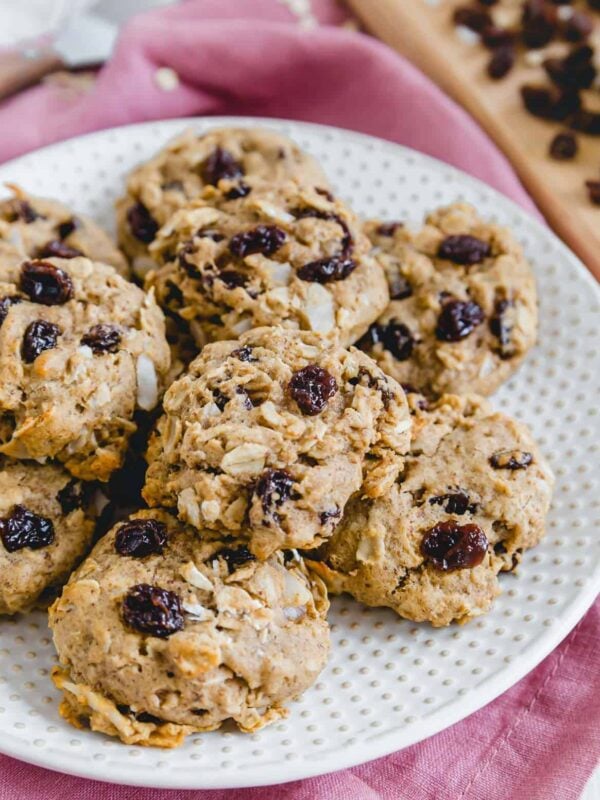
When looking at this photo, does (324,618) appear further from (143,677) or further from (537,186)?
(537,186)

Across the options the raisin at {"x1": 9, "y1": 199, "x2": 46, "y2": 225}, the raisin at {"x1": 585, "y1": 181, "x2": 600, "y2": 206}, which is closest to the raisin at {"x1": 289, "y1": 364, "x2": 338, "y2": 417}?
the raisin at {"x1": 9, "y1": 199, "x2": 46, "y2": 225}

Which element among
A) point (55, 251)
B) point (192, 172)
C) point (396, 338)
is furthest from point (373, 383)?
point (192, 172)

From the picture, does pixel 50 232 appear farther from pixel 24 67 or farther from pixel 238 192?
pixel 24 67

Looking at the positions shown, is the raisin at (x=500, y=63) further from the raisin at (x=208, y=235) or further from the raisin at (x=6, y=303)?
the raisin at (x=6, y=303)

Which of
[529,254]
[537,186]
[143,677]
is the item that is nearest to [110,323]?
[143,677]

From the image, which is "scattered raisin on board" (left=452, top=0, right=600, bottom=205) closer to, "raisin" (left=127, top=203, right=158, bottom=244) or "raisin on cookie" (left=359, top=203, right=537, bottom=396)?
"raisin on cookie" (left=359, top=203, right=537, bottom=396)
